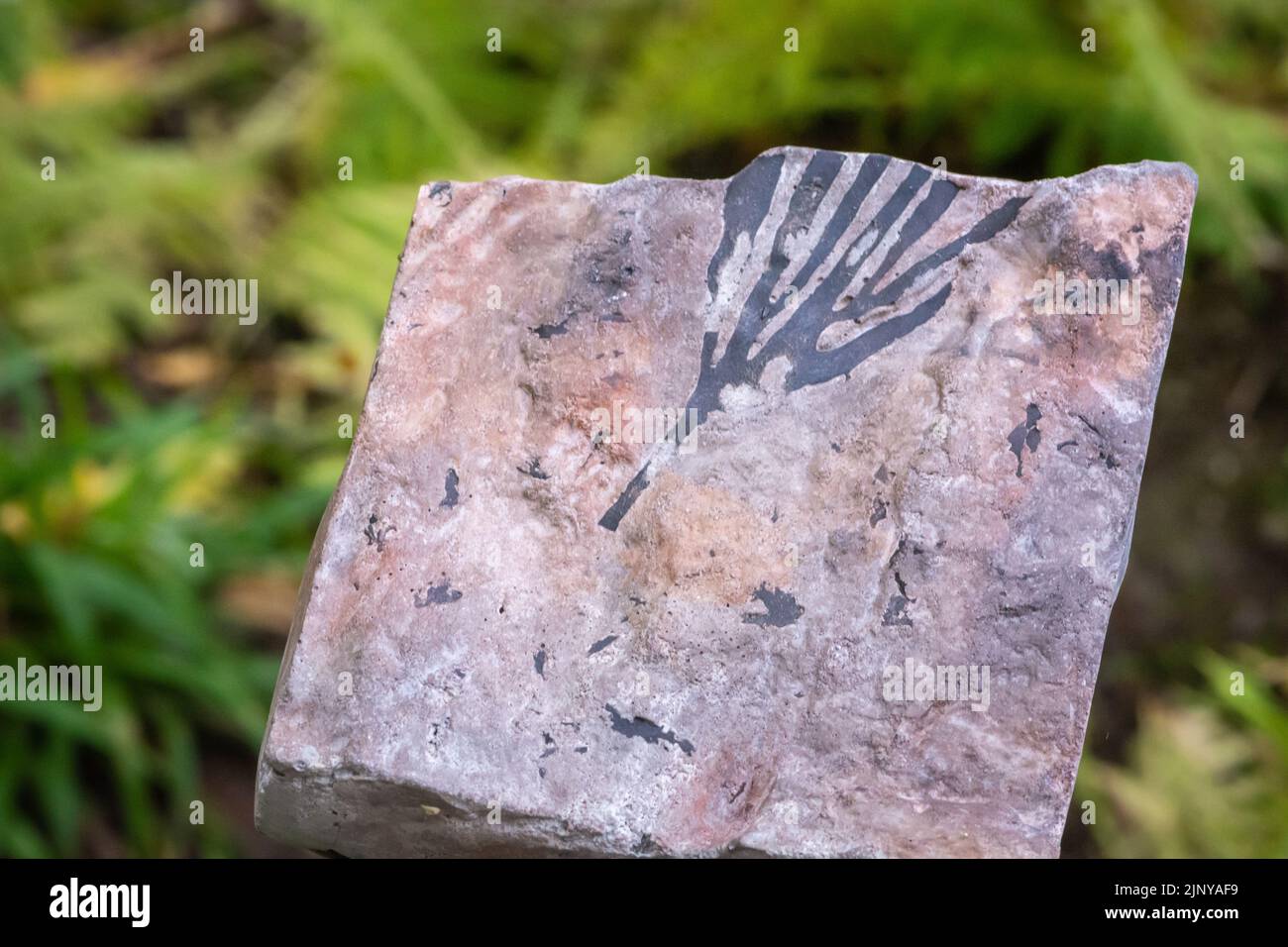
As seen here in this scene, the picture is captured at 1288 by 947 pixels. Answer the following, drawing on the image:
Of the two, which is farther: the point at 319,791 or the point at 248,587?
the point at 248,587

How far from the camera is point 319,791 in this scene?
1.49 meters

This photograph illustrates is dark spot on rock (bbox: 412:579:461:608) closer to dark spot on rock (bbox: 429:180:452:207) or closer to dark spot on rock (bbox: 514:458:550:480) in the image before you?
dark spot on rock (bbox: 514:458:550:480)

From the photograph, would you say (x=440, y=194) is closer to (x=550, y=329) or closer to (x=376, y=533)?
(x=550, y=329)

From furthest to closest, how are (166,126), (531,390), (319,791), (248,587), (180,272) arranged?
(166,126) → (180,272) → (248,587) → (531,390) → (319,791)

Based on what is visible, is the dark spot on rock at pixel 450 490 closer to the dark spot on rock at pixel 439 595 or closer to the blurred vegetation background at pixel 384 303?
the dark spot on rock at pixel 439 595

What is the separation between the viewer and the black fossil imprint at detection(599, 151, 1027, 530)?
5.22 feet

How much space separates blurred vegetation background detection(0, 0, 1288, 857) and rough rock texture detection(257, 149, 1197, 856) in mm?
1202

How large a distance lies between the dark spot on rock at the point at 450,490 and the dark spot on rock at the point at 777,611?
382mm

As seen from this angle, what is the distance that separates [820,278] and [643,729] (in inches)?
24.1

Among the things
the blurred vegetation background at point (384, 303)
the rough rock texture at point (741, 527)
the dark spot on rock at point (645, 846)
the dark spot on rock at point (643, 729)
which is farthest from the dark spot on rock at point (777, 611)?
the blurred vegetation background at point (384, 303)

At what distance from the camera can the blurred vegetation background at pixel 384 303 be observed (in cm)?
266
